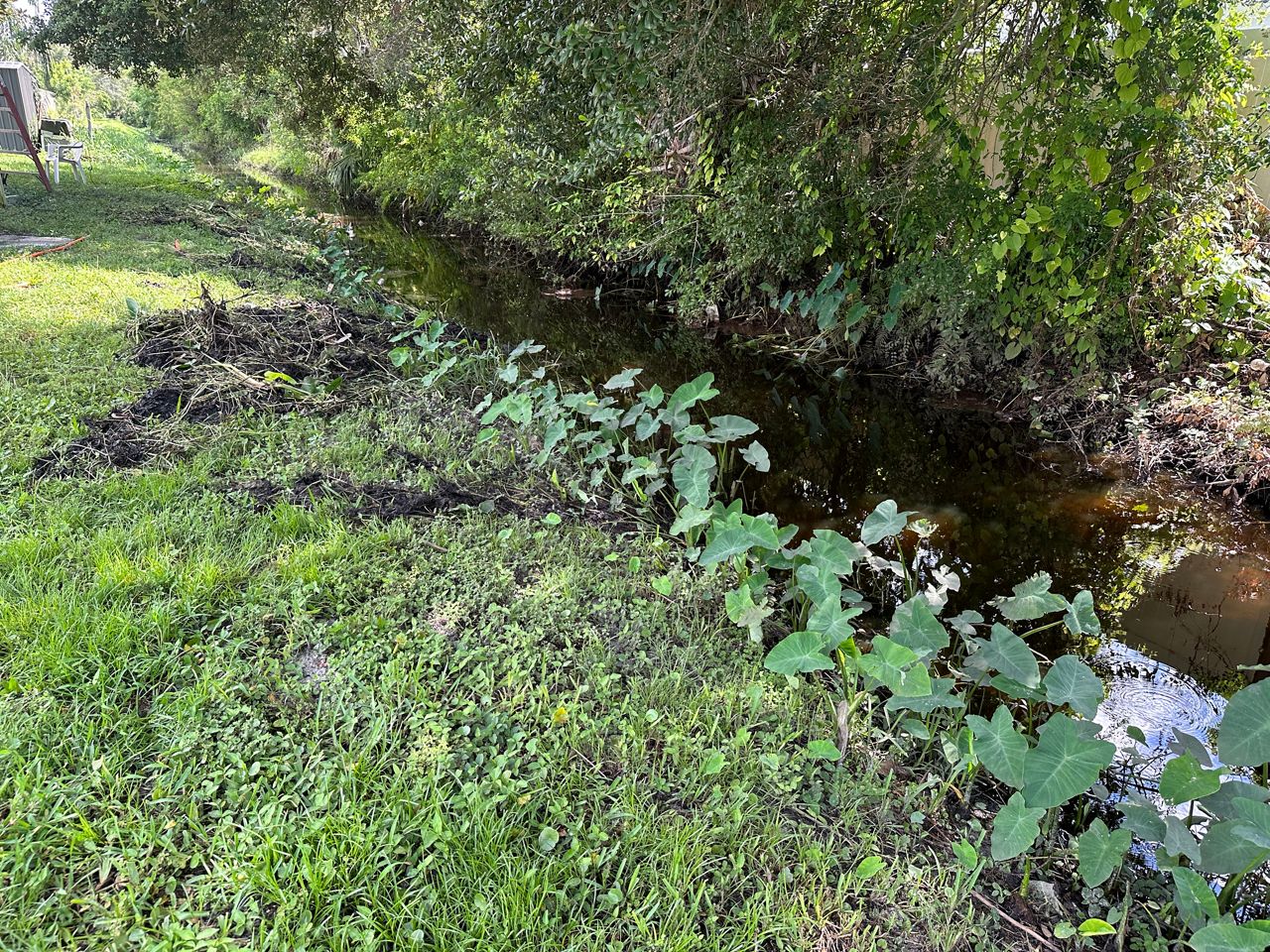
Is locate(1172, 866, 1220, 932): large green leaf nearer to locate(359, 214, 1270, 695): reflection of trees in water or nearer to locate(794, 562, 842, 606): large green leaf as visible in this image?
locate(794, 562, 842, 606): large green leaf

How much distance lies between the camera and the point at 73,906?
1477 millimetres

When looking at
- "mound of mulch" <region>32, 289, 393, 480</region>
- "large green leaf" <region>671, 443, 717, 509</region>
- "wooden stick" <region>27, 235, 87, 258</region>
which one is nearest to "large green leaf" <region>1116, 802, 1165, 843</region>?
"large green leaf" <region>671, 443, 717, 509</region>

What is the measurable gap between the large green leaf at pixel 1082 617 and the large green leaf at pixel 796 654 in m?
0.79

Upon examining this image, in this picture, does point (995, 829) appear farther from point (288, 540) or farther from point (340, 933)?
point (288, 540)

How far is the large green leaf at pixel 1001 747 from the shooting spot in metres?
1.73

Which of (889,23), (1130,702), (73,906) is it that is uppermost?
(889,23)

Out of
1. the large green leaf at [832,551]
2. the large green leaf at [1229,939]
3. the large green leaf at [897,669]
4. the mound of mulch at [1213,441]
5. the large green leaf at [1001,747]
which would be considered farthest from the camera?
the mound of mulch at [1213,441]

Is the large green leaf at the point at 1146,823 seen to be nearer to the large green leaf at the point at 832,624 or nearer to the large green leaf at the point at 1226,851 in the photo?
the large green leaf at the point at 1226,851

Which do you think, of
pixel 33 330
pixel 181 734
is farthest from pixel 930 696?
pixel 33 330

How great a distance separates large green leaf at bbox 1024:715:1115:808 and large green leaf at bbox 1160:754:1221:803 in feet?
0.49

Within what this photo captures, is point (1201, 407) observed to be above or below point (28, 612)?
below

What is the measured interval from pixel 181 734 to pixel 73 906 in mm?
438

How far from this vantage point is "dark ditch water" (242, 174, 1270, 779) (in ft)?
9.48

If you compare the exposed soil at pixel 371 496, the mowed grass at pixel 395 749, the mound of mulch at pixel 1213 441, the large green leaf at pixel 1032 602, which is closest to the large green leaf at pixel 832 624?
the mowed grass at pixel 395 749
